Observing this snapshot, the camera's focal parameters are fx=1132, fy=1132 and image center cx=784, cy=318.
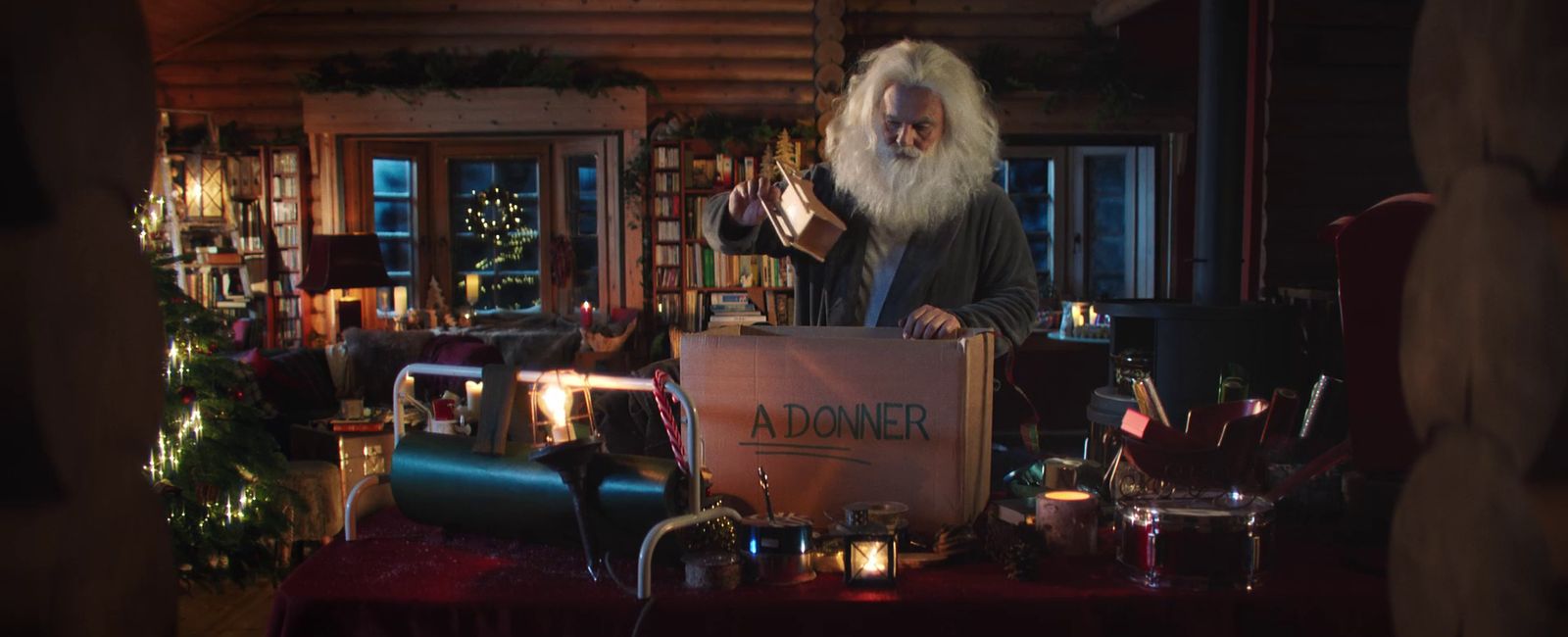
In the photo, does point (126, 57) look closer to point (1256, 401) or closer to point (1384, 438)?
point (1384, 438)

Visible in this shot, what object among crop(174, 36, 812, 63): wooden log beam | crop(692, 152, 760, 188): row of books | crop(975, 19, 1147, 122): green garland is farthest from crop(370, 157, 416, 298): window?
crop(975, 19, 1147, 122): green garland

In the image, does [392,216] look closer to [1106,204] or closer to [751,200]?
[1106,204]

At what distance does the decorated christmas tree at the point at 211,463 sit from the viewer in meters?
3.93

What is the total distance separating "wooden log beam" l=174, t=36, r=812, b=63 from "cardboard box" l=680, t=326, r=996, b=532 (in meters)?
7.62

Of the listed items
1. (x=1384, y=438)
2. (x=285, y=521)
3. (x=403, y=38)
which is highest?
(x=403, y=38)

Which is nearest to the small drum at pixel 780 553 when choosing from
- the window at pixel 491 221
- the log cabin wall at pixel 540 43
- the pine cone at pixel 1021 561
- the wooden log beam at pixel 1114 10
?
the pine cone at pixel 1021 561

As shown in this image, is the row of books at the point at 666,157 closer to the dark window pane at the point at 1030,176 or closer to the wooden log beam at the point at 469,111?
the wooden log beam at the point at 469,111

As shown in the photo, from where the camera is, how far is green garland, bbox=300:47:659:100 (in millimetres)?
8758

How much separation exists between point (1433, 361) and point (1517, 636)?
10 centimetres

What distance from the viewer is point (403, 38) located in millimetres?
8969

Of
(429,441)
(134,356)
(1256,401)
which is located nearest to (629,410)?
(429,441)

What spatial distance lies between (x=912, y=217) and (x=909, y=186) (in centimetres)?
7

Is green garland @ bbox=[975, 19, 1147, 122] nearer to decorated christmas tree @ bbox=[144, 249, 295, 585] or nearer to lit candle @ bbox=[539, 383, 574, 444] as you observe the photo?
decorated christmas tree @ bbox=[144, 249, 295, 585]

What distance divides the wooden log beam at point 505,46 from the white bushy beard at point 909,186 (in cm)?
658
